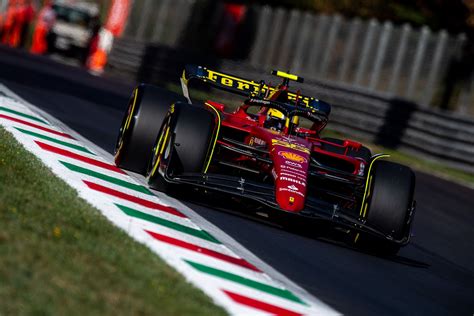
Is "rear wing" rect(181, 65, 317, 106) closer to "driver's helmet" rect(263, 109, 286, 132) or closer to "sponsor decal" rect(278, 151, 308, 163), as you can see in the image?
"driver's helmet" rect(263, 109, 286, 132)

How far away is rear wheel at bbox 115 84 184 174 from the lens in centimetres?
1130

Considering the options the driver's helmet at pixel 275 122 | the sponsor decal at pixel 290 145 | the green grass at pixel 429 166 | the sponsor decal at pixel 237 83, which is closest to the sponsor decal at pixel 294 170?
the sponsor decal at pixel 290 145

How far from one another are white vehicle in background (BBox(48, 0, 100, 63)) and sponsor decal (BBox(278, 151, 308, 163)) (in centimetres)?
2965

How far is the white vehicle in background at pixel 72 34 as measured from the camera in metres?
39.4

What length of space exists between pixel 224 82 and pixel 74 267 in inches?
227

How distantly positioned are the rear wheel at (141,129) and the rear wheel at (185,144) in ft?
2.22

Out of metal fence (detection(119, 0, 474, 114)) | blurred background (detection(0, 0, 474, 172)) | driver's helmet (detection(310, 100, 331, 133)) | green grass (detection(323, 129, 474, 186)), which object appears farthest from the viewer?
metal fence (detection(119, 0, 474, 114))

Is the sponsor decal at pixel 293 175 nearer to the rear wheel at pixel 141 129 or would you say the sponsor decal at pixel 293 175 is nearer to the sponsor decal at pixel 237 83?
the rear wheel at pixel 141 129

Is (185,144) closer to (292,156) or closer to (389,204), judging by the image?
(292,156)

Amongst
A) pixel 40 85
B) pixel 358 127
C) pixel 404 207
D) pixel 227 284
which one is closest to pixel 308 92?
pixel 358 127

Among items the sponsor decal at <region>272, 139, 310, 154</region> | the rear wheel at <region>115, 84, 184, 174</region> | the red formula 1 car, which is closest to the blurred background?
the red formula 1 car

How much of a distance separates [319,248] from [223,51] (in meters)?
26.9

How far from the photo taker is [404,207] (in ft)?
34.0

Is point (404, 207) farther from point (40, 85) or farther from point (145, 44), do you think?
point (145, 44)
